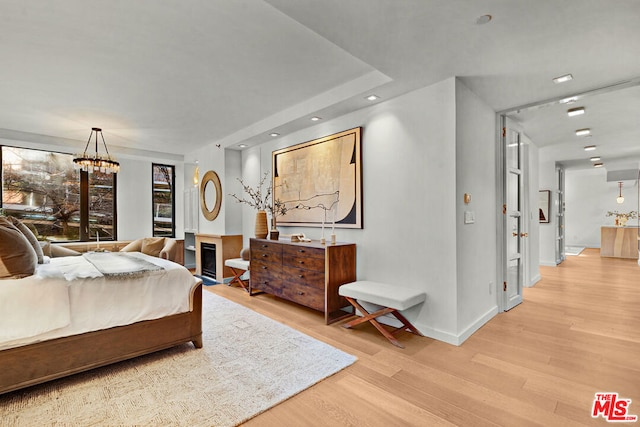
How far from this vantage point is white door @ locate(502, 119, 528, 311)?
3.74 meters

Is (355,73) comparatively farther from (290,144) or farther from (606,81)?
(606,81)

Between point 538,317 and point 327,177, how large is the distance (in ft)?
10.1

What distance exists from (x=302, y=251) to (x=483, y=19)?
9.05 ft

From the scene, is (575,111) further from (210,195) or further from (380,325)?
(210,195)

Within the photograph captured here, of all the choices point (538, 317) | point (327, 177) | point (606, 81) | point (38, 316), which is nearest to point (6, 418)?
point (38, 316)

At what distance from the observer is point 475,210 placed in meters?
3.23

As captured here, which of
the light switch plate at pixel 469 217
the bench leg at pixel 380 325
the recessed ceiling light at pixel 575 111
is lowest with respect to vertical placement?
the bench leg at pixel 380 325

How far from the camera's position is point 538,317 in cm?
355

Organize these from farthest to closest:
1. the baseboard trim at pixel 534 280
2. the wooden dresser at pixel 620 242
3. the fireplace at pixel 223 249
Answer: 1. the wooden dresser at pixel 620 242
2. the fireplace at pixel 223 249
3. the baseboard trim at pixel 534 280

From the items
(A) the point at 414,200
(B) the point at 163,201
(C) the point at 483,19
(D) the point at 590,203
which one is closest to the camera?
(C) the point at 483,19

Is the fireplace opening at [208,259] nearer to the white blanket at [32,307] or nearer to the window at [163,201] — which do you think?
the window at [163,201]

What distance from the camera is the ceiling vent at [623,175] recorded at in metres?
8.76

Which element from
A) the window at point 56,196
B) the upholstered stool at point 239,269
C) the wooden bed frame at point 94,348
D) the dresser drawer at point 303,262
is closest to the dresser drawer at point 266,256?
the dresser drawer at point 303,262

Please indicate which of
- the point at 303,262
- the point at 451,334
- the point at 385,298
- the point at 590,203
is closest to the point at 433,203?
the point at 385,298
